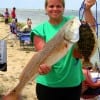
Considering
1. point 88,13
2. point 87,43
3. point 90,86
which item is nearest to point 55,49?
Result: point 87,43

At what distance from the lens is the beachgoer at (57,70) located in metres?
3.70

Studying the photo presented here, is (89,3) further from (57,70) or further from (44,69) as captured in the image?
(44,69)

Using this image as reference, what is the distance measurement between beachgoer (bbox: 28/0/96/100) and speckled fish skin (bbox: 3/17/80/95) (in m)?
0.32

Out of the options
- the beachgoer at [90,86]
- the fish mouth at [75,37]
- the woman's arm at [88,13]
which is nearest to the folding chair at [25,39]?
the beachgoer at [90,86]

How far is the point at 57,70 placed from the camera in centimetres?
372

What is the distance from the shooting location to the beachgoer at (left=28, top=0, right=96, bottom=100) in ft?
12.1

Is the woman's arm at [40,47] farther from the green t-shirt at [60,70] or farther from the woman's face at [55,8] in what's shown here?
the woman's face at [55,8]

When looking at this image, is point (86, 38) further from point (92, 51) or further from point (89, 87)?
point (89, 87)

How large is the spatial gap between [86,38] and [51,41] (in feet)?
1.16

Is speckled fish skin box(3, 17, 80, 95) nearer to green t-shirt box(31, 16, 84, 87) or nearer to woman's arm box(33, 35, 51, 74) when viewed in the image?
woman's arm box(33, 35, 51, 74)

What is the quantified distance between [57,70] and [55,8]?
0.60 meters

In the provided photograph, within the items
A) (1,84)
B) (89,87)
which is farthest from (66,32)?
(1,84)

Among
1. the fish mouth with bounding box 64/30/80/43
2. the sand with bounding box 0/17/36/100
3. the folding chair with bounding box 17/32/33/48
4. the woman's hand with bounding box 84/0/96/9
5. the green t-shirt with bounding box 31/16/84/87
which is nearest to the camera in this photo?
the fish mouth with bounding box 64/30/80/43

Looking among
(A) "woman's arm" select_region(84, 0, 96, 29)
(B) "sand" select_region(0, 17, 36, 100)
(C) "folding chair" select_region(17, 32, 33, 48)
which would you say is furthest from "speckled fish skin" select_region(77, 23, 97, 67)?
(C) "folding chair" select_region(17, 32, 33, 48)
